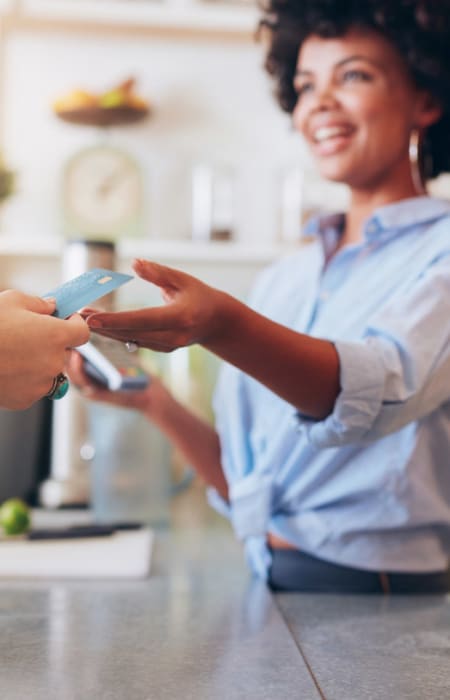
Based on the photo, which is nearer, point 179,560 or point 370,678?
point 370,678

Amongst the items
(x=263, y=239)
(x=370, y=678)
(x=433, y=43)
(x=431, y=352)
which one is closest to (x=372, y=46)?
(x=433, y=43)

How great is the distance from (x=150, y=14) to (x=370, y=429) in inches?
53.1

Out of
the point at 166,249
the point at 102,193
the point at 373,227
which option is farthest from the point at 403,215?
the point at 102,193

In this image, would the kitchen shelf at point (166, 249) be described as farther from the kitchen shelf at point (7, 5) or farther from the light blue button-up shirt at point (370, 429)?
the light blue button-up shirt at point (370, 429)

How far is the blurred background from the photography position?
6.20 ft

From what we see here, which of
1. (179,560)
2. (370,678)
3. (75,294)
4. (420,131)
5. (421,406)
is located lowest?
(179,560)

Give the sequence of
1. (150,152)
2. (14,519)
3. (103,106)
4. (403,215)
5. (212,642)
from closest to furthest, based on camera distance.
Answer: (212,642)
(403,215)
(14,519)
(103,106)
(150,152)

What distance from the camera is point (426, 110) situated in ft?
3.77

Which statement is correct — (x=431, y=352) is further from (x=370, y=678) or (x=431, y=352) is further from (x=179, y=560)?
(x=179, y=560)

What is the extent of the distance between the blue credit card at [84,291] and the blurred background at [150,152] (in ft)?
3.74

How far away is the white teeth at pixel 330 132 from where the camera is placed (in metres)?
1.08

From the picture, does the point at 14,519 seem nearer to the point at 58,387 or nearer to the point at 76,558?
the point at 76,558

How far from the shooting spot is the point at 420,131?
1152 mm

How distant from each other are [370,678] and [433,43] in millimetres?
758
